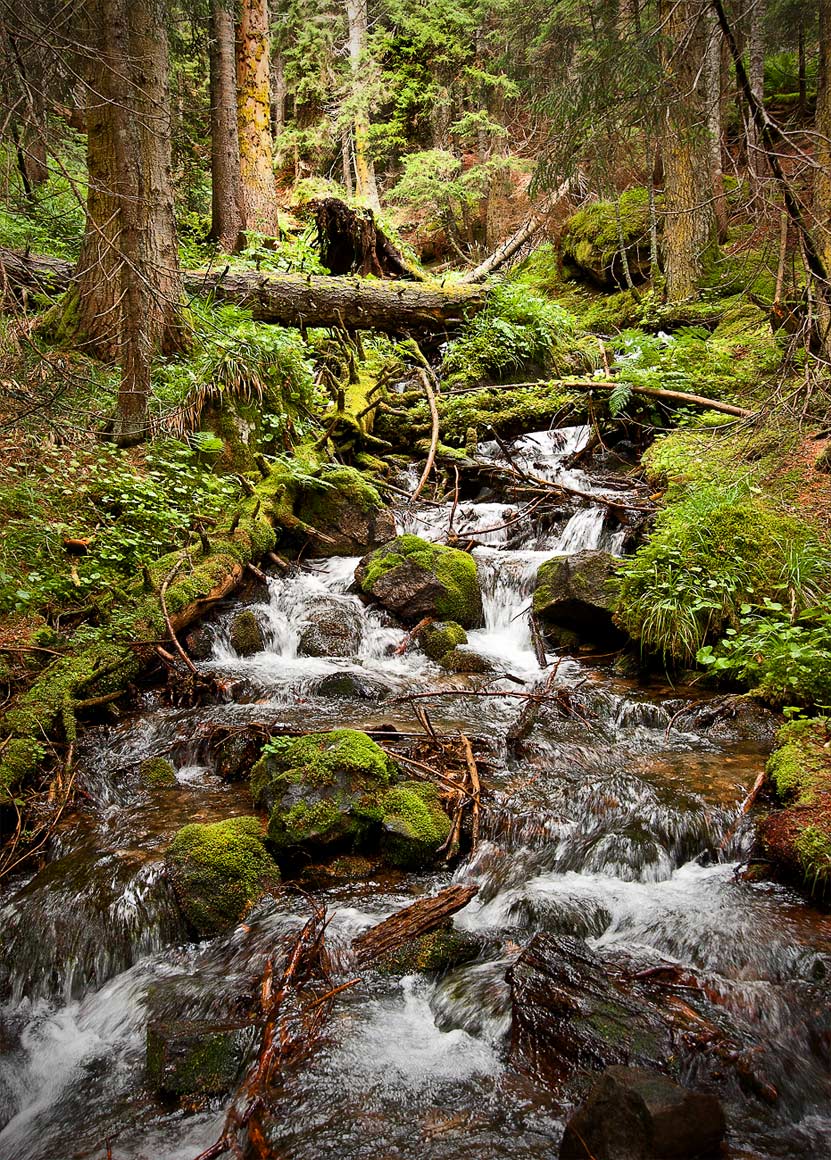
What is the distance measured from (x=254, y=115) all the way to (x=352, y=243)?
3.56 m

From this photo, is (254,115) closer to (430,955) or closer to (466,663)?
(466,663)

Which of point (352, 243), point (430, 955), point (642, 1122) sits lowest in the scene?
point (430, 955)

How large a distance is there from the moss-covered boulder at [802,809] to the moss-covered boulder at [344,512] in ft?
18.3

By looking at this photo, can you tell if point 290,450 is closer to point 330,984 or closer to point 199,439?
point 199,439

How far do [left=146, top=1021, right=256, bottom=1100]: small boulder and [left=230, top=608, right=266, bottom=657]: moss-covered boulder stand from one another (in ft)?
13.9

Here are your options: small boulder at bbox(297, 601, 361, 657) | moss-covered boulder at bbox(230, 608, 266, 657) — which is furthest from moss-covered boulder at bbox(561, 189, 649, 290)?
moss-covered boulder at bbox(230, 608, 266, 657)

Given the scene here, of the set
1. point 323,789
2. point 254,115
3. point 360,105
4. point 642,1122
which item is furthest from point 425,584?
point 360,105

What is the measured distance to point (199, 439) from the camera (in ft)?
26.7

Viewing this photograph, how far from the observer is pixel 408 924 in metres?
3.68

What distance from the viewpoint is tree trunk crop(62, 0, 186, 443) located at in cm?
684

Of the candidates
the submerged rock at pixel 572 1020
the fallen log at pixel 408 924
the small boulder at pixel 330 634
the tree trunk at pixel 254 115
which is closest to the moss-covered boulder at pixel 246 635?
the small boulder at pixel 330 634

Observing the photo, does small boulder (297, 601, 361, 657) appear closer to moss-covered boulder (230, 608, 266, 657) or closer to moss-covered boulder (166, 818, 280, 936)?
moss-covered boulder (230, 608, 266, 657)

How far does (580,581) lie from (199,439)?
4458mm

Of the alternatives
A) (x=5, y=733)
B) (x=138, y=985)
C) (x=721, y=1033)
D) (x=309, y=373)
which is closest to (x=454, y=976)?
(x=721, y=1033)
